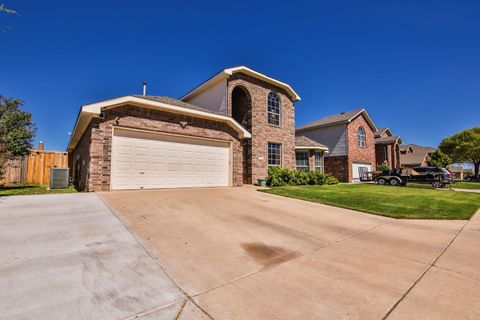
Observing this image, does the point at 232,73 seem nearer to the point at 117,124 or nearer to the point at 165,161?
the point at 165,161

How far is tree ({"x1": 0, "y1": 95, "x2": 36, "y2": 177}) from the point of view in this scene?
35.5 ft

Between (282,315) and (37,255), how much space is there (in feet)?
10.3

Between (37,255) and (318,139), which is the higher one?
(318,139)

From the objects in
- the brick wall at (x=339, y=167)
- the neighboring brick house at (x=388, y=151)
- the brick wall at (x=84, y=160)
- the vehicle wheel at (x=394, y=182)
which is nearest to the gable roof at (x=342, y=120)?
Answer: the neighboring brick house at (x=388, y=151)

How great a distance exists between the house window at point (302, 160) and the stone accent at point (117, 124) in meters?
8.43

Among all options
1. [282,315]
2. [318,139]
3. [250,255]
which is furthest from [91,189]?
[318,139]

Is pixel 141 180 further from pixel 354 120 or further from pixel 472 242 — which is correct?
pixel 354 120

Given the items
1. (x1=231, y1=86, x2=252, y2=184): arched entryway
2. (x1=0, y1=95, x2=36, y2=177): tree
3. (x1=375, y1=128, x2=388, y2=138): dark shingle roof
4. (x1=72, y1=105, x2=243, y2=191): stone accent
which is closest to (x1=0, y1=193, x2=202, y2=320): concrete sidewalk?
(x1=72, y1=105, x2=243, y2=191): stone accent

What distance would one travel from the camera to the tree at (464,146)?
103 ft

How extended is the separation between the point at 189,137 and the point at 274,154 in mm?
6737

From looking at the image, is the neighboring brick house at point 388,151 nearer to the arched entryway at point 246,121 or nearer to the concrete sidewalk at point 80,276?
the arched entryway at point 246,121

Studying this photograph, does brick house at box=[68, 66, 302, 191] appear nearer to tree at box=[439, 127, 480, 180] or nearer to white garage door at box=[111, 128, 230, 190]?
white garage door at box=[111, 128, 230, 190]

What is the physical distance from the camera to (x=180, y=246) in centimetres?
341

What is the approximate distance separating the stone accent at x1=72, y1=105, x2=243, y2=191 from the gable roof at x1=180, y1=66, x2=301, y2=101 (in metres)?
3.71
